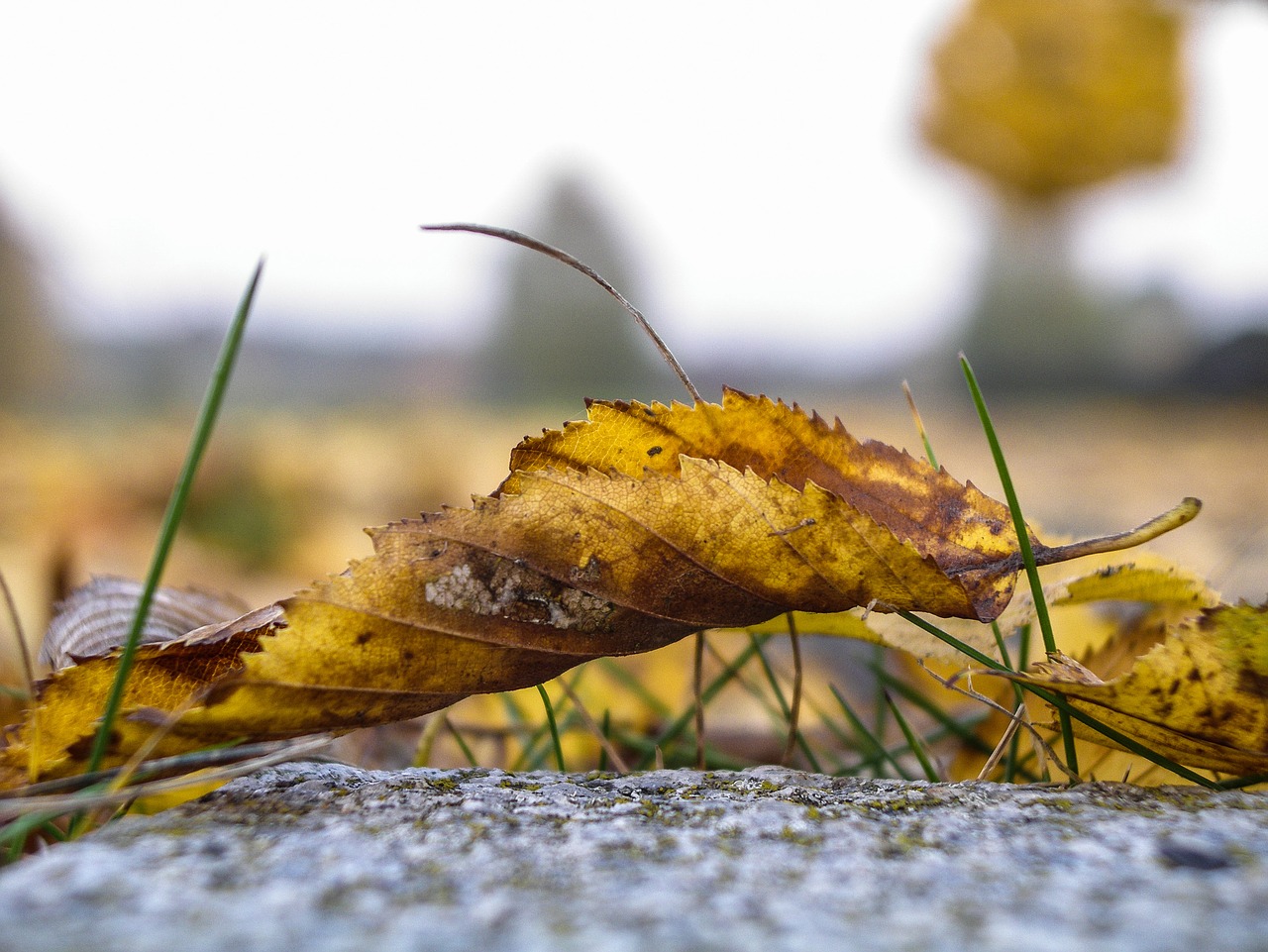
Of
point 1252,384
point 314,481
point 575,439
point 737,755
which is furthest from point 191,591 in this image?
point 1252,384

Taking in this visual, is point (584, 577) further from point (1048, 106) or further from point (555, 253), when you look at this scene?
point (1048, 106)

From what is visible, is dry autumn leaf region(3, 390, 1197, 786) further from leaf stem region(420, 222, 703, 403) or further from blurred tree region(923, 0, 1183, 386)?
blurred tree region(923, 0, 1183, 386)

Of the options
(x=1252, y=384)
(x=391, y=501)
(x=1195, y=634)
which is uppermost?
(x=1252, y=384)

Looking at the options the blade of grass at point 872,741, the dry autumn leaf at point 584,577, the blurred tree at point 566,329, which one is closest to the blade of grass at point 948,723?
the blade of grass at point 872,741

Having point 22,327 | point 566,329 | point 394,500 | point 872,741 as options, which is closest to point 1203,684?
point 872,741

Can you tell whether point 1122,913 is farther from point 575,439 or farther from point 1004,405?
point 1004,405

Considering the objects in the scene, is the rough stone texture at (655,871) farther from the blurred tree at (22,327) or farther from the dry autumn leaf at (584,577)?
the blurred tree at (22,327)
